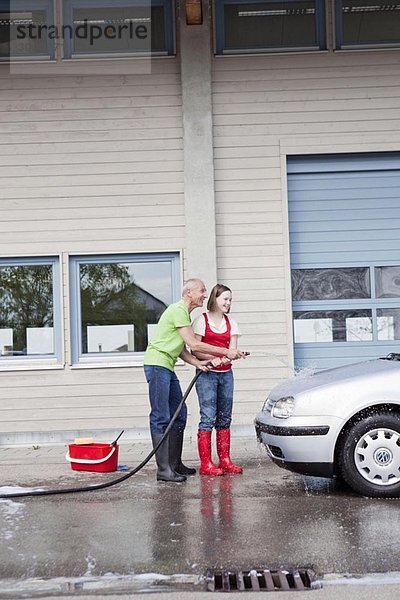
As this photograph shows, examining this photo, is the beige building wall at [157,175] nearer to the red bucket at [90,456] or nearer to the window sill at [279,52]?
the window sill at [279,52]

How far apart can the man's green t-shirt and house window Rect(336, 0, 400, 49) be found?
17.6 feet

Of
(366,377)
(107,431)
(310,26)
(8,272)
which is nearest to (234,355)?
(366,377)

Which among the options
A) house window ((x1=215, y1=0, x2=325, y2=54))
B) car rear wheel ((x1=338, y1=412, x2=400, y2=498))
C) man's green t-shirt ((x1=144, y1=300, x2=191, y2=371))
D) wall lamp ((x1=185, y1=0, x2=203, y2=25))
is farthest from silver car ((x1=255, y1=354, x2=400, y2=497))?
house window ((x1=215, y1=0, x2=325, y2=54))

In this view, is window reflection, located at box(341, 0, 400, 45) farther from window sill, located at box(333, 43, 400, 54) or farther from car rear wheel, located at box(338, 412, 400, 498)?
car rear wheel, located at box(338, 412, 400, 498)

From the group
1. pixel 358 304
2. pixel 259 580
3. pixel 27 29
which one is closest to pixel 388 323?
pixel 358 304

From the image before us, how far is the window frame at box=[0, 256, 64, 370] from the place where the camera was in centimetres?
1191

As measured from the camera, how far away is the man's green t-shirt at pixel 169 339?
332 inches

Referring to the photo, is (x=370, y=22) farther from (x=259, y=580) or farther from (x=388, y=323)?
(x=259, y=580)

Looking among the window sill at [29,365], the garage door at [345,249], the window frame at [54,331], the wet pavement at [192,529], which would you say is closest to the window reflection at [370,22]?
the garage door at [345,249]

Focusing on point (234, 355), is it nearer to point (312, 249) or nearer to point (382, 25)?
point (312, 249)

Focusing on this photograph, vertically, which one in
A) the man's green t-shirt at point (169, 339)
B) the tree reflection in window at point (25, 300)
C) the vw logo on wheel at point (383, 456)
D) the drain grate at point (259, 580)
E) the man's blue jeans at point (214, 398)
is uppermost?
the tree reflection in window at point (25, 300)

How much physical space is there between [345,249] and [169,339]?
434 cm

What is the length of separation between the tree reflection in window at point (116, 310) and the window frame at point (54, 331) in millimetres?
305

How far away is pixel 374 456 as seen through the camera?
7.31 m
